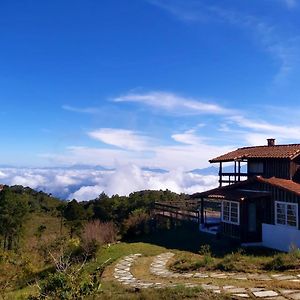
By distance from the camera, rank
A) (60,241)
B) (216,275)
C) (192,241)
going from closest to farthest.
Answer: (216,275)
(192,241)
(60,241)

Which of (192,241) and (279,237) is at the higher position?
(279,237)

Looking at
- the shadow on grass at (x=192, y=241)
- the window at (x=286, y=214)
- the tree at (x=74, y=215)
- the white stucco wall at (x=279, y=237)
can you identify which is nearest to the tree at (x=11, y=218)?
the tree at (x=74, y=215)

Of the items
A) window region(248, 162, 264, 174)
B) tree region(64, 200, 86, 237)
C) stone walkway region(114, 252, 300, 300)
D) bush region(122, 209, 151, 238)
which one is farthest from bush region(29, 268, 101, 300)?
tree region(64, 200, 86, 237)

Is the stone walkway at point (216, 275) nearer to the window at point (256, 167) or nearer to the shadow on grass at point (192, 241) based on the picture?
the shadow on grass at point (192, 241)

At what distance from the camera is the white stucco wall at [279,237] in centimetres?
1930

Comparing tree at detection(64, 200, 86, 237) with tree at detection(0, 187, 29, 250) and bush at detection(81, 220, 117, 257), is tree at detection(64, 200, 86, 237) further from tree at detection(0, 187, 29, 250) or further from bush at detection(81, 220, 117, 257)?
bush at detection(81, 220, 117, 257)

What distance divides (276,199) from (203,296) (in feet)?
36.8

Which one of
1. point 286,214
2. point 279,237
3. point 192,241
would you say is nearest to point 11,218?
point 192,241

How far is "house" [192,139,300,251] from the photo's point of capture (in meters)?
19.9

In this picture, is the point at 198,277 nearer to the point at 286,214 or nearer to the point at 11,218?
the point at 286,214

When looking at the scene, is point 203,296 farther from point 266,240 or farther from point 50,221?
point 50,221

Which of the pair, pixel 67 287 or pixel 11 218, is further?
pixel 11 218

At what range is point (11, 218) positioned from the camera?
3784 cm

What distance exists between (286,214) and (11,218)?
25.7m
